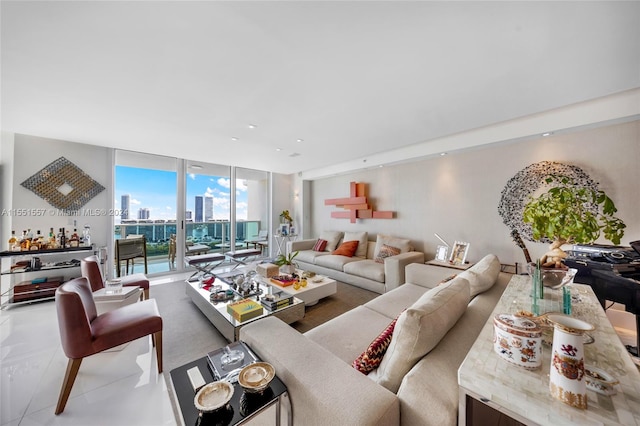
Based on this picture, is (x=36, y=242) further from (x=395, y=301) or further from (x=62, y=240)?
(x=395, y=301)

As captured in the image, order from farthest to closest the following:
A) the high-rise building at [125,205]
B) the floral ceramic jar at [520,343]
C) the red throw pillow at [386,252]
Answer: the high-rise building at [125,205], the red throw pillow at [386,252], the floral ceramic jar at [520,343]

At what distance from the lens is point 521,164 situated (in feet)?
10.0

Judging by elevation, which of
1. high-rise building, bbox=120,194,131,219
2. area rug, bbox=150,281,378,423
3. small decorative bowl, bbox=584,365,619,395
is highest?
high-rise building, bbox=120,194,131,219

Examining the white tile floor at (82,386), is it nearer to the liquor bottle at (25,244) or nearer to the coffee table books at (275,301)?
the coffee table books at (275,301)

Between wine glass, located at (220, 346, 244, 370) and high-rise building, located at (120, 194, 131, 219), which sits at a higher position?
high-rise building, located at (120, 194, 131, 219)

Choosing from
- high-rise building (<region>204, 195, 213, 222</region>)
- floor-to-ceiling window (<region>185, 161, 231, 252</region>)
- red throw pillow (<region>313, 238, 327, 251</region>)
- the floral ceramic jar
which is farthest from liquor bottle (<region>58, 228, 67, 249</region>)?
the floral ceramic jar

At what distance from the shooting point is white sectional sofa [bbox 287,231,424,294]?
3459 millimetres

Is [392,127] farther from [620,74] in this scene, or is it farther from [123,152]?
[123,152]

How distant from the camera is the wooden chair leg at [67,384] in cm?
150

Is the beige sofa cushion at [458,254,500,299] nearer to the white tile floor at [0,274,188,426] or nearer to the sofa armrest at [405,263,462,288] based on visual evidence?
the sofa armrest at [405,263,462,288]

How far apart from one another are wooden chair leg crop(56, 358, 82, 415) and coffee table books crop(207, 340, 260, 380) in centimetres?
115

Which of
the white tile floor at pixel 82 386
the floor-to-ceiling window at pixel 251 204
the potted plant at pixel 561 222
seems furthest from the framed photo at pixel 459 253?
the floor-to-ceiling window at pixel 251 204

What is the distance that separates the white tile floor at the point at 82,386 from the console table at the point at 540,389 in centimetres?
183

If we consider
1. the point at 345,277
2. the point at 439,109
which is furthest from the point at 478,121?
the point at 345,277
